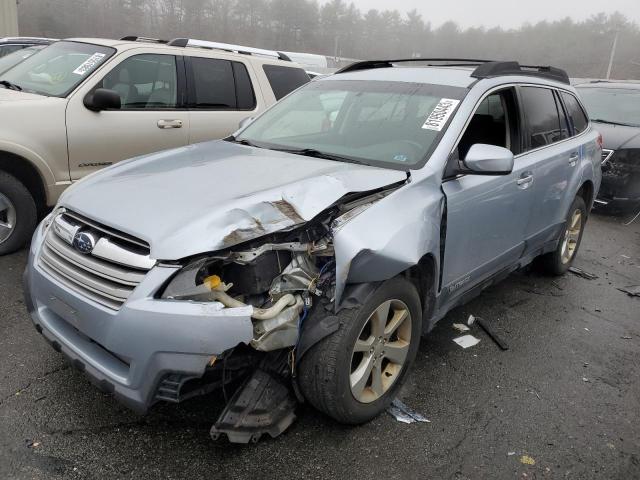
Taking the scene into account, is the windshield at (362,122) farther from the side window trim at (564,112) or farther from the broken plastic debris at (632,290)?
the broken plastic debris at (632,290)

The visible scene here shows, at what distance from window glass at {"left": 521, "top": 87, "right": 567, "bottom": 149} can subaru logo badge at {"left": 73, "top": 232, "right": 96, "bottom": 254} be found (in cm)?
306

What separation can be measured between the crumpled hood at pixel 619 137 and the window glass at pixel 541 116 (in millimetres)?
3779

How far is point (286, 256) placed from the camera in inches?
92.9

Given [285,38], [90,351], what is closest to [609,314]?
[90,351]

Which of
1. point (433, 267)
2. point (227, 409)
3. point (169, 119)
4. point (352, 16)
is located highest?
point (352, 16)

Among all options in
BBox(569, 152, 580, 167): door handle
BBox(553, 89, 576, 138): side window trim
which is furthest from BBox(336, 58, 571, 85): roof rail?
BBox(569, 152, 580, 167): door handle

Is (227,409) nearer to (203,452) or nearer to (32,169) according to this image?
(203,452)

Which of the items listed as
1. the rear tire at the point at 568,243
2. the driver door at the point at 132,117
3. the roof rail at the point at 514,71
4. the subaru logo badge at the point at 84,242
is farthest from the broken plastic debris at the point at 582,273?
the subaru logo badge at the point at 84,242

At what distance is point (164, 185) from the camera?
2.61 metres

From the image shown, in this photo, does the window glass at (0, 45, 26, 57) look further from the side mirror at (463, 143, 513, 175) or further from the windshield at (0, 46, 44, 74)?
the side mirror at (463, 143, 513, 175)

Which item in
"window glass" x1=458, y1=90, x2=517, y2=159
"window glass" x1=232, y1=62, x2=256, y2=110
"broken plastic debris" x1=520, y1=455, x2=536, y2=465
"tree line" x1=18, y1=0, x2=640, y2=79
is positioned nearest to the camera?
"broken plastic debris" x1=520, y1=455, x2=536, y2=465

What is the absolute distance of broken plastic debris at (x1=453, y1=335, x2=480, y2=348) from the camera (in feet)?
11.8

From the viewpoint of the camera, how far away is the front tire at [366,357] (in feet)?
7.64

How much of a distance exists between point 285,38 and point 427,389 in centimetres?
6940
